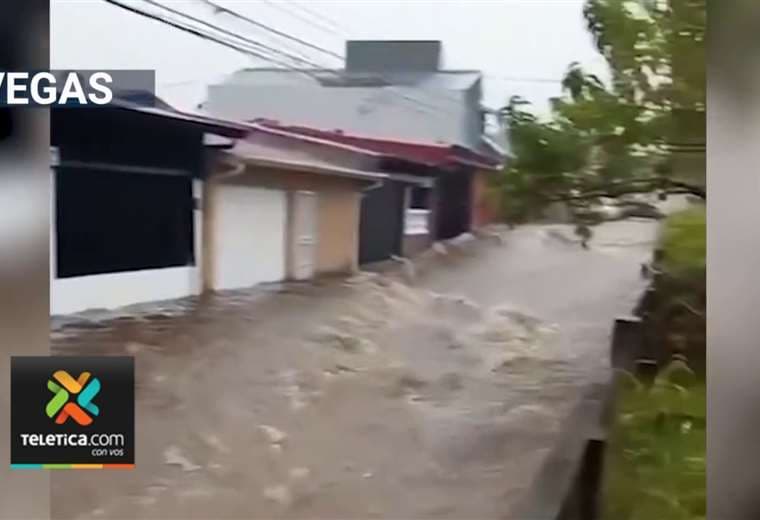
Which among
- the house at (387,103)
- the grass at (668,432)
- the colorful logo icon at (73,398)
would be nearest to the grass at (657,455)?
the grass at (668,432)

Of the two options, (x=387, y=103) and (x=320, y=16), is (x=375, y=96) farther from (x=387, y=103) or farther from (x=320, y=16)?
(x=320, y=16)

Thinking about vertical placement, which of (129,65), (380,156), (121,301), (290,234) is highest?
(129,65)

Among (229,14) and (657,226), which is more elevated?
(229,14)

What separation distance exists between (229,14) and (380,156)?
1.25 feet

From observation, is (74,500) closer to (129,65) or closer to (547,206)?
(129,65)

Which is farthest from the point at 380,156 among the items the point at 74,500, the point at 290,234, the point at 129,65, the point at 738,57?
the point at 74,500

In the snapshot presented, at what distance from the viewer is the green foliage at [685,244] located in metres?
1.52

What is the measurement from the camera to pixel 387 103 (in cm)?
155

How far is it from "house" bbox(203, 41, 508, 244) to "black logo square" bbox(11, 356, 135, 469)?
0.52 meters

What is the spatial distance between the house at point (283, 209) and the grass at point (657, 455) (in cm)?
58

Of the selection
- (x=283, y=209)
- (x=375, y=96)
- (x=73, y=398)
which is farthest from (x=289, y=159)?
(x=73, y=398)

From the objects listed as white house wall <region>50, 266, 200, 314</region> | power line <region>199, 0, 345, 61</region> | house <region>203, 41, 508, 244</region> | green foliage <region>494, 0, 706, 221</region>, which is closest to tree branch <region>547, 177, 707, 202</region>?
green foliage <region>494, 0, 706, 221</region>

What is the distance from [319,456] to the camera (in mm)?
1555

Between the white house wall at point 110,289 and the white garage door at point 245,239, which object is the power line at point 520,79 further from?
the white house wall at point 110,289
